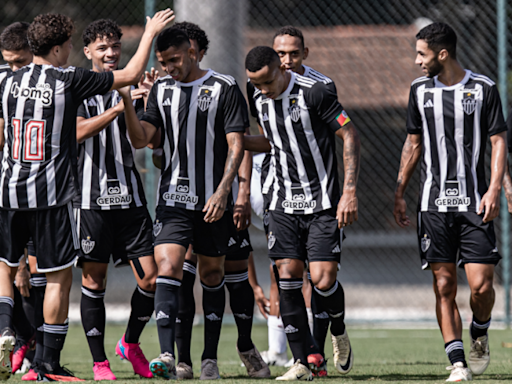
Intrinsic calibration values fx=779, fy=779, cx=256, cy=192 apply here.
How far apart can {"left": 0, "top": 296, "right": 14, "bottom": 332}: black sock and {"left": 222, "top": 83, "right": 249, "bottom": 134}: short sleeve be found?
1.82 metres

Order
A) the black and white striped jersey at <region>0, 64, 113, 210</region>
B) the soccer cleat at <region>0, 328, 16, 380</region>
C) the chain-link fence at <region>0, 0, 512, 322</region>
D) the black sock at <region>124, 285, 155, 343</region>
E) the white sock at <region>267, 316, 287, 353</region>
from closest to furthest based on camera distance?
the soccer cleat at <region>0, 328, 16, 380</region> → the black and white striped jersey at <region>0, 64, 113, 210</region> → the black sock at <region>124, 285, 155, 343</region> → the white sock at <region>267, 316, 287, 353</region> → the chain-link fence at <region>0, 0, 512, 322</region>

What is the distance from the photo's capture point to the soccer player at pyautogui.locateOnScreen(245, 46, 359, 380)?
516 centimetres

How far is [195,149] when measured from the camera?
5.37 metres

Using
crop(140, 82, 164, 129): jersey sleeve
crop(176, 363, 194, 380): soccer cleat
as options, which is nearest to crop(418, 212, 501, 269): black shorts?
crop(176, 363, 194, 380): soccer cleat

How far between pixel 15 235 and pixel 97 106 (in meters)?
1.18

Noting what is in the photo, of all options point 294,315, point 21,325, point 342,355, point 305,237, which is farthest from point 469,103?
point 21,325

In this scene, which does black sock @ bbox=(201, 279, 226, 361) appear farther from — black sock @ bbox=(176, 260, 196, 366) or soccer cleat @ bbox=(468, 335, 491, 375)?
soccer cleat @ bbox=(468, 335, 491, 375)

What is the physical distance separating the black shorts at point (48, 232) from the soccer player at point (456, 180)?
2.35 meters

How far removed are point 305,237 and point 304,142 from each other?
2.15ft

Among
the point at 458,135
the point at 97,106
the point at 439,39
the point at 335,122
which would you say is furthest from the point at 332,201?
the point at 97,106

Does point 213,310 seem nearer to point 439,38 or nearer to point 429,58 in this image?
point 429,58

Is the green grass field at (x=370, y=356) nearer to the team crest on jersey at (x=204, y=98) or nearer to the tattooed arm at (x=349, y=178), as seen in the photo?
the tattooed arm at (x=349, y=178)

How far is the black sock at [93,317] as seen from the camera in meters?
5.48

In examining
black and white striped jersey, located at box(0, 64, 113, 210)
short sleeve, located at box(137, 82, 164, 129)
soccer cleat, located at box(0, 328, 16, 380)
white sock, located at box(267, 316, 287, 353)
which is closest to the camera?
soccer cleat, located at box(0, 328, 16, 380)
